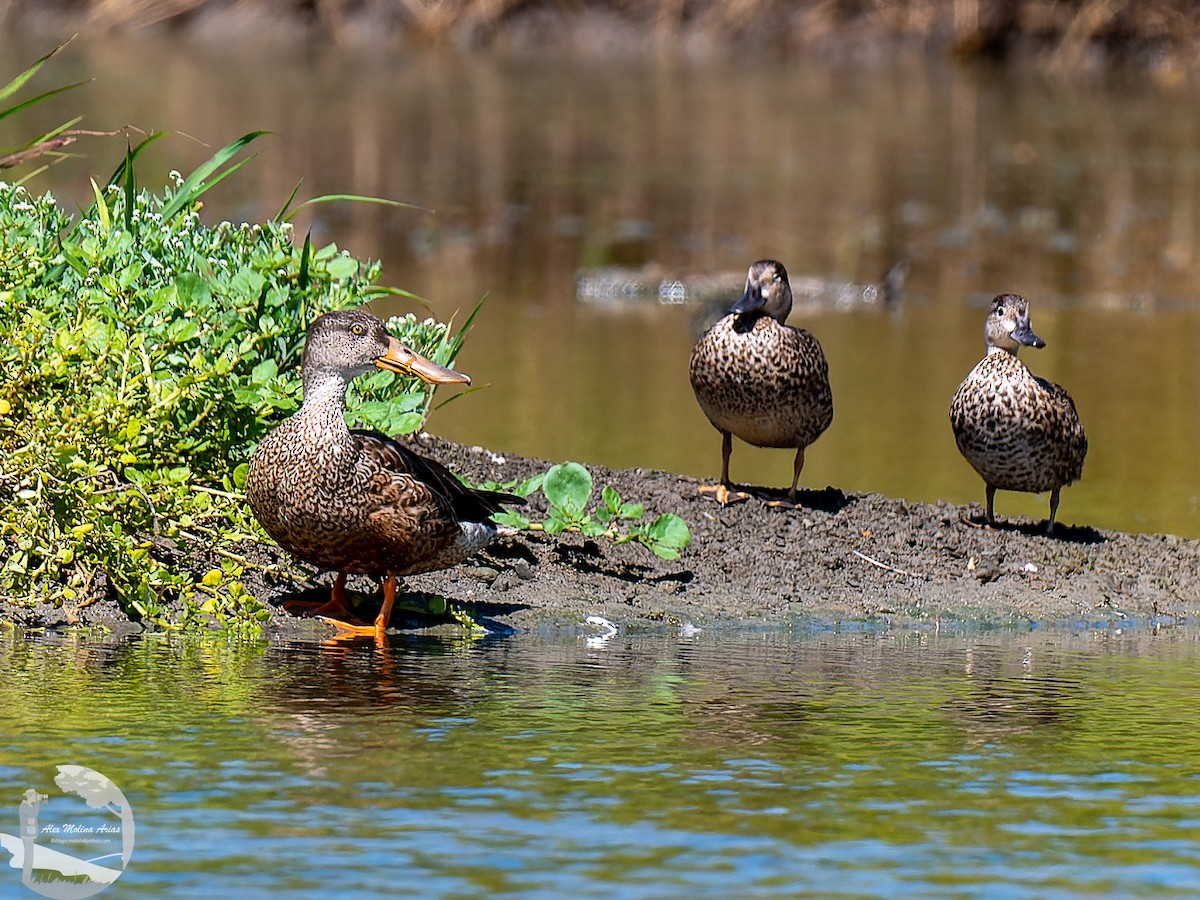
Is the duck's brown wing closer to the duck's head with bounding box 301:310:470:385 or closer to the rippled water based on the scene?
the duck's head with bounding box 301:310:470:385

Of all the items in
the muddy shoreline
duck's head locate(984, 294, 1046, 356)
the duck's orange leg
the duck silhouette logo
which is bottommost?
the duck silhouette logo

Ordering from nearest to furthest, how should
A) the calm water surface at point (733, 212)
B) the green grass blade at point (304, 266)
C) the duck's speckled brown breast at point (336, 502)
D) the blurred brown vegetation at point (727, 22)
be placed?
the duck's speckled brown breast at point (336, 502)
the green grass blade at point (304, 266)
the calm water surface at point (733, 212)
the blurred brown vegetation at point (727, 22)

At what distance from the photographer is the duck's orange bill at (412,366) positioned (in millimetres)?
6496

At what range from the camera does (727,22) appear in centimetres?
2955

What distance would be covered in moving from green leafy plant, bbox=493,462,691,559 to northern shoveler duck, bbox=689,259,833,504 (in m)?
0.94

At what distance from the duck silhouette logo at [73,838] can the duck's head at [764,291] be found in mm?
4332

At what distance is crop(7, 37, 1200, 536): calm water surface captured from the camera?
10648mm

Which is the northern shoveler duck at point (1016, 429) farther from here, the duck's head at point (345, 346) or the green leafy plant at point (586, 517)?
the duck's head at point (345, 346)

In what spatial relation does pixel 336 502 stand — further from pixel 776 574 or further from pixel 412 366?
pixel 776 574

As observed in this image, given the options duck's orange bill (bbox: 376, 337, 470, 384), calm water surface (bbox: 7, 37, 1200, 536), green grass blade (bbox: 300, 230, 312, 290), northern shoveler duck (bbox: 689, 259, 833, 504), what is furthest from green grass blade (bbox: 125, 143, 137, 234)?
northern shoveler duck (bbox: 689, 259, 833, 504)

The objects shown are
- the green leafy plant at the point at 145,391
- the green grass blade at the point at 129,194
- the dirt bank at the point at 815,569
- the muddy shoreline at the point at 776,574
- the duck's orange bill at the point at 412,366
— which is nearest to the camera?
the green leafy plant at the point at 145,391

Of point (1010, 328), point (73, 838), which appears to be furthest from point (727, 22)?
point (73, 838)

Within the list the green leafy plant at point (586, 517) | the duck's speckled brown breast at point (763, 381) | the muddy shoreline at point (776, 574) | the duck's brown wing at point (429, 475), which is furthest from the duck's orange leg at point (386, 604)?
the duck's speckled brown breast at point (763, 381)

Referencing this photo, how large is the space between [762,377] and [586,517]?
1.26 metres
